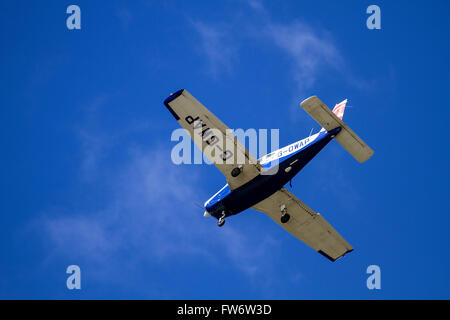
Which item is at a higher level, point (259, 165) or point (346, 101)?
point (346, 101)

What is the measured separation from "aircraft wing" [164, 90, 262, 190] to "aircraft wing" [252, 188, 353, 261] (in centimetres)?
358

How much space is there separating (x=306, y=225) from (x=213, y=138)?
8905 mm

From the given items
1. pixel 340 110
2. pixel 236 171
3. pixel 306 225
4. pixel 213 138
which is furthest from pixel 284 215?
pixel 213 138

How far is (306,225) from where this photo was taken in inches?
1436

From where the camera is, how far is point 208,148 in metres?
31.8

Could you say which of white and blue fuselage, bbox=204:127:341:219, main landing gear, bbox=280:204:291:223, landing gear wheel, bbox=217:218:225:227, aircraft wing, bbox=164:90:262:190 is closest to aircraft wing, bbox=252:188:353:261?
main landing gear, bbox=280:204:291:223

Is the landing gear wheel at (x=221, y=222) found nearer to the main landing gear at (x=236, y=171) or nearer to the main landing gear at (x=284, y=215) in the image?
the main landing gear at (x=236, y=171)

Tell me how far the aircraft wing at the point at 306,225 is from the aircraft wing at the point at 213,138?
3575 millimetres

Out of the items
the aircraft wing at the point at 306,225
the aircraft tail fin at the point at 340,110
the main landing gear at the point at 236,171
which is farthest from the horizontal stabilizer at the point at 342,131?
the aircraft wing at the point at 306,225

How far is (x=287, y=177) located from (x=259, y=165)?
5.41 feet

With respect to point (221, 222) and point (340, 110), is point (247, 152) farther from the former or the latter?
point (340, 110)

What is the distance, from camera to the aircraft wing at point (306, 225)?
3547 centimetres
